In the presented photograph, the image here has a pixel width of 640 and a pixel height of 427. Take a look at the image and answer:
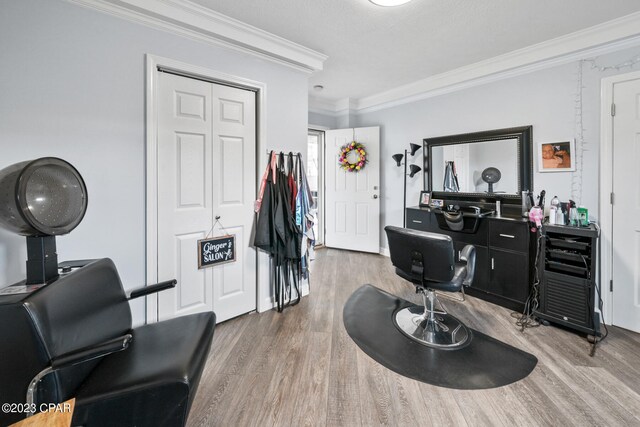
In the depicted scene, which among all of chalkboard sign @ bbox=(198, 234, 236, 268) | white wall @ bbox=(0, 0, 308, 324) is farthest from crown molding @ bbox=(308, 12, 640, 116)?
chalkboard sign @ bbox=(198, 234, 236, 268)

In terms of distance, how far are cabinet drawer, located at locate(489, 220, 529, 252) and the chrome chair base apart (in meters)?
0.88

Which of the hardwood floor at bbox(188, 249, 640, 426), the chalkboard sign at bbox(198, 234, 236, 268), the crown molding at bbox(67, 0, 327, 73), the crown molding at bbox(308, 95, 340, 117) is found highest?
the crown molding at bbox(308, 95, 340, 117)

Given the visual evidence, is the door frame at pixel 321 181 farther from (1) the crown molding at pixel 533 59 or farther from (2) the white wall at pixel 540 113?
(2) the white wall at pixel 540 113

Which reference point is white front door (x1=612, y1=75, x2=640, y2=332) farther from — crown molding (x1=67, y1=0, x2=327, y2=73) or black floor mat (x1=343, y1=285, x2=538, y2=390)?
crown molding (x1=67, y1=0, x2=327, y2=73)

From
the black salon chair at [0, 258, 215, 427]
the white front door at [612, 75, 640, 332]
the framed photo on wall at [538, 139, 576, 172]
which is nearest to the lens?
the black salon chair at [0, 258, 215, 427]

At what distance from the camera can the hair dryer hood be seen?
1.19 metres

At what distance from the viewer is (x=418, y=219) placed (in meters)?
3.52

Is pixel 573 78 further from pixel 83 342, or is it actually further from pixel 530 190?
pixel 83 342

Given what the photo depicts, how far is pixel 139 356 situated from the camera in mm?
1318

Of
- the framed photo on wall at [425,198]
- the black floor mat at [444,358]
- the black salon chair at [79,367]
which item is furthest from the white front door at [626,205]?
the black salon chair at [79,367]

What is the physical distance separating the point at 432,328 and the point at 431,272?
24.0 inches

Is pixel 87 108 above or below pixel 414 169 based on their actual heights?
above

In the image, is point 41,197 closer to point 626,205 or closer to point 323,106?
point 626,205

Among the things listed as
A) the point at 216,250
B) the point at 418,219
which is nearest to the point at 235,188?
the point at 216,250
